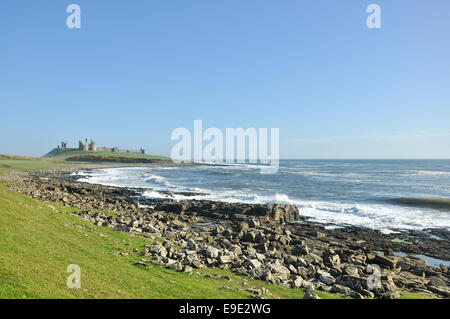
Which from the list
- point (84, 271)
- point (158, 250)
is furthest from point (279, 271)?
point (84, 271)

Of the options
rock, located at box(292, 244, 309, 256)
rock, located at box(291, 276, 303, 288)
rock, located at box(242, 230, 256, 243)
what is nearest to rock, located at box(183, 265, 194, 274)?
rock, located at box(291, 276, 303, 288)

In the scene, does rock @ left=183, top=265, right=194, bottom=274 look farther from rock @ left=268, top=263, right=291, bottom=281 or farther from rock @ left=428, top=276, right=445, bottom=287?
Answer: rock @ left=428, top=276, right=445, bottom=287

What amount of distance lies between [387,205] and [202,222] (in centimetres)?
3320

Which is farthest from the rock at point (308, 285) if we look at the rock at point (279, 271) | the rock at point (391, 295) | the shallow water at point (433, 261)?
the shallow water at point (433, 261)

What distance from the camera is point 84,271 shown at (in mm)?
11211

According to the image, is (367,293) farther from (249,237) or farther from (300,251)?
(249,237)

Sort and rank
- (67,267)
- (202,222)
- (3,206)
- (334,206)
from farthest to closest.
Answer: (334,206)
(202,222)
(3,206)
(67,267)

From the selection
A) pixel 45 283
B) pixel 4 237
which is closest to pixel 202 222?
pixel 4 237

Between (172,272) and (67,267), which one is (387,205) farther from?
(67,267)

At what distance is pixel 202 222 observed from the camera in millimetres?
32594

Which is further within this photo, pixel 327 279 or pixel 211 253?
pixel 211 253

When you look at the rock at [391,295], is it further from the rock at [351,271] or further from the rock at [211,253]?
the rock at [211,253]

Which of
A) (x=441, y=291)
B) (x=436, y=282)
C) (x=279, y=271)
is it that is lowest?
(x=436, y=282)
